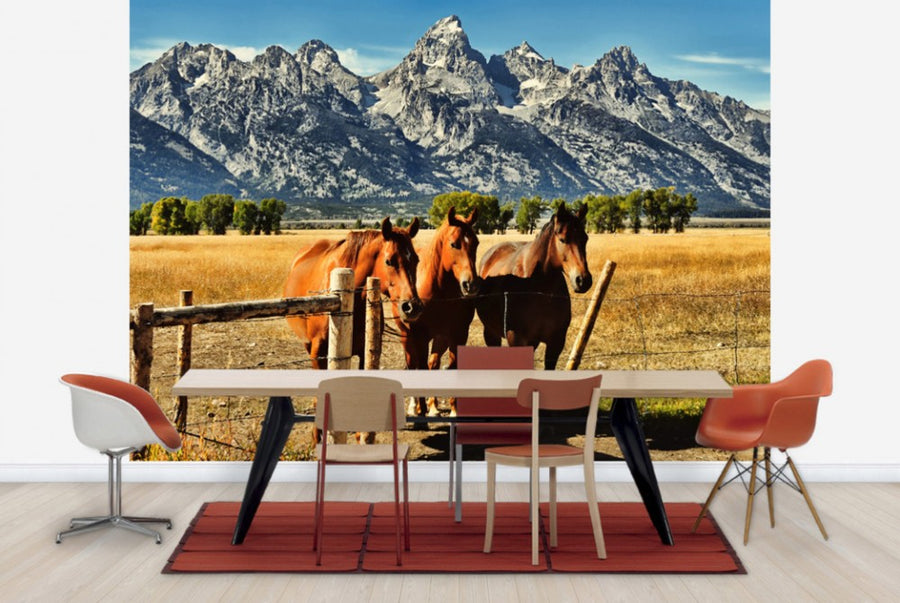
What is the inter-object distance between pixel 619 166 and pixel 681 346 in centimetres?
125

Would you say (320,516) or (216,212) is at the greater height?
(216,212)

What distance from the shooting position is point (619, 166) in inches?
261

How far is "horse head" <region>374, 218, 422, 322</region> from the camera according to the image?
6.27 meters

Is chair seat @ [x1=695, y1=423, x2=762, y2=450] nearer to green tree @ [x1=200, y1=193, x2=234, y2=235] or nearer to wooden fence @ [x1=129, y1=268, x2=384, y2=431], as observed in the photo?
wooden fence @ [x1=129, y1=268, x2=384, y2=431]

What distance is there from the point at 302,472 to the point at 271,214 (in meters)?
1.65

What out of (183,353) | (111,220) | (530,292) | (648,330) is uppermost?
(111,220)

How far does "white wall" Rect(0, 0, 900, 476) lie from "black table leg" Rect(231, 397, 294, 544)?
1.69 metres

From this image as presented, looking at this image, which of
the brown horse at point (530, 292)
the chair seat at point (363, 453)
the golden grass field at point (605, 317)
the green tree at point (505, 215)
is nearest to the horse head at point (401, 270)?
the golden grass field at point (605, 317)

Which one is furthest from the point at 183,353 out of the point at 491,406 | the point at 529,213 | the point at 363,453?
the point at 529,213

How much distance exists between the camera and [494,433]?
5262mm

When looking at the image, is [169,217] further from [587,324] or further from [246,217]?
[587,324]

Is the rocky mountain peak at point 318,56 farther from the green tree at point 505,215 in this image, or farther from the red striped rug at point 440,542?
the red striped rug at point 440,542

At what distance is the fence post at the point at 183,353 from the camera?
6.14 metres

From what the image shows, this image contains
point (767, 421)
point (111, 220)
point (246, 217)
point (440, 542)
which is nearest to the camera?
point (440, 542)
